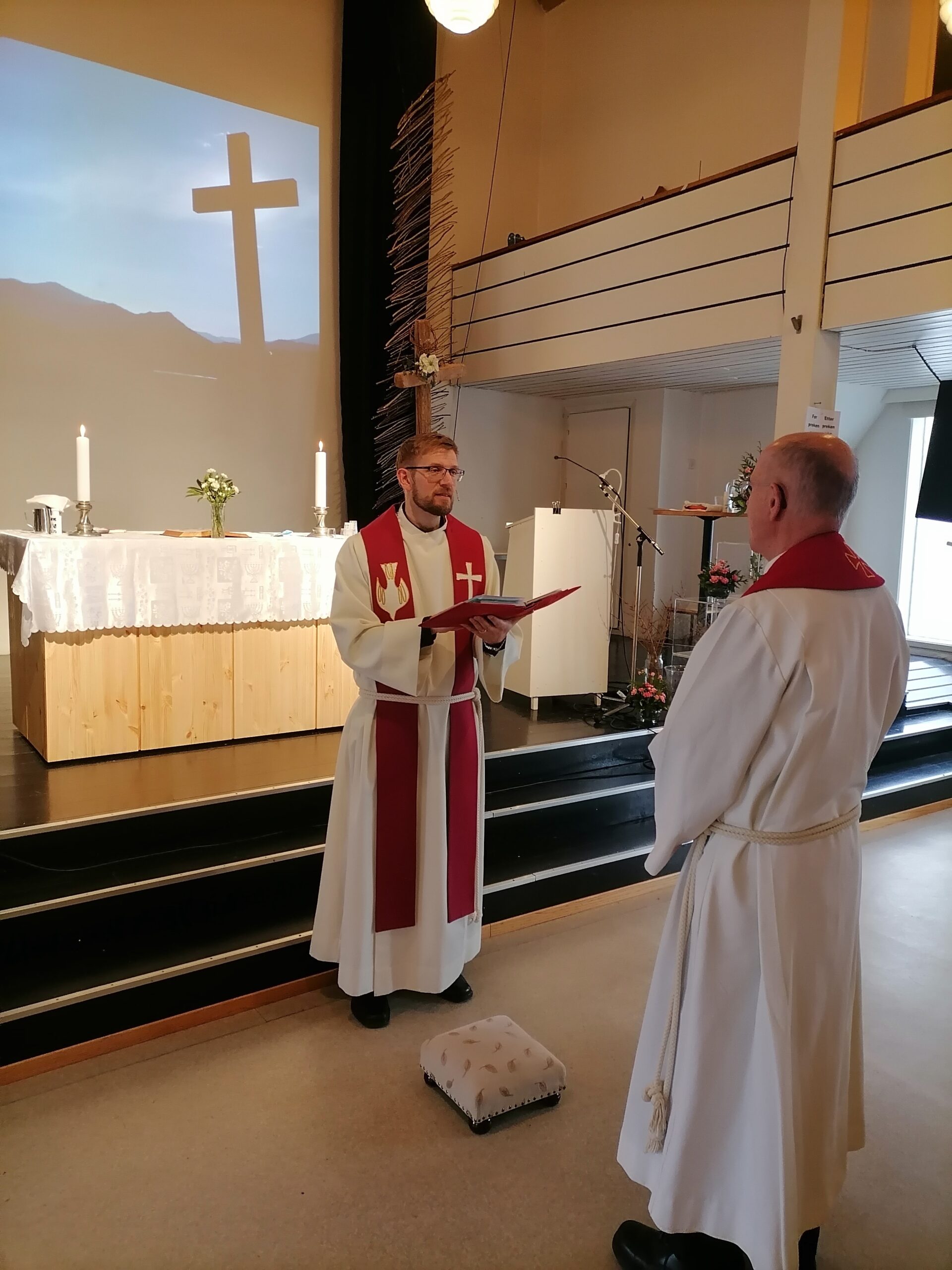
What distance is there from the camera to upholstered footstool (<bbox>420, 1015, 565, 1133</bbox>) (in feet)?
8.48

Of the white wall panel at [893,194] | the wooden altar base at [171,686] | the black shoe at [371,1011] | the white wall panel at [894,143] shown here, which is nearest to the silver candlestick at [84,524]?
the wooden altar base at [171,686]

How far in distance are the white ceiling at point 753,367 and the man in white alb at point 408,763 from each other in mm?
3543

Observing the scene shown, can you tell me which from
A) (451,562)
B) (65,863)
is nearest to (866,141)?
(451,562)

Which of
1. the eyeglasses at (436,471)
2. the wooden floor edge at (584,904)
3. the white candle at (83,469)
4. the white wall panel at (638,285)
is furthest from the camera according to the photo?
the white wall panel at (638,285)

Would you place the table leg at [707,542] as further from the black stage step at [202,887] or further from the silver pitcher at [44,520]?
the silver pitcher at [44,520]

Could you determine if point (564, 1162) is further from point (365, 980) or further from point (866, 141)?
point (866, 141)

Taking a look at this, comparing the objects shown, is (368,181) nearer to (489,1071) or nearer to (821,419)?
(821,419)

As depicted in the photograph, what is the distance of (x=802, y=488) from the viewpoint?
1.75m

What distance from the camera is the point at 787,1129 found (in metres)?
1.76

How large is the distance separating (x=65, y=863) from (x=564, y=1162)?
2032mm

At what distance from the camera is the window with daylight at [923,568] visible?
8.92 metres

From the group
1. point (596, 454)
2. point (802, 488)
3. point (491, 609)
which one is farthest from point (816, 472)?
point (596, 454)

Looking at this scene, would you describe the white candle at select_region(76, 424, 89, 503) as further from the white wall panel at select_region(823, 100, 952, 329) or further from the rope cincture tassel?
the white wall panel at select_region(823, 100, 952, 329)

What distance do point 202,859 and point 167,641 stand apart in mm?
1289
